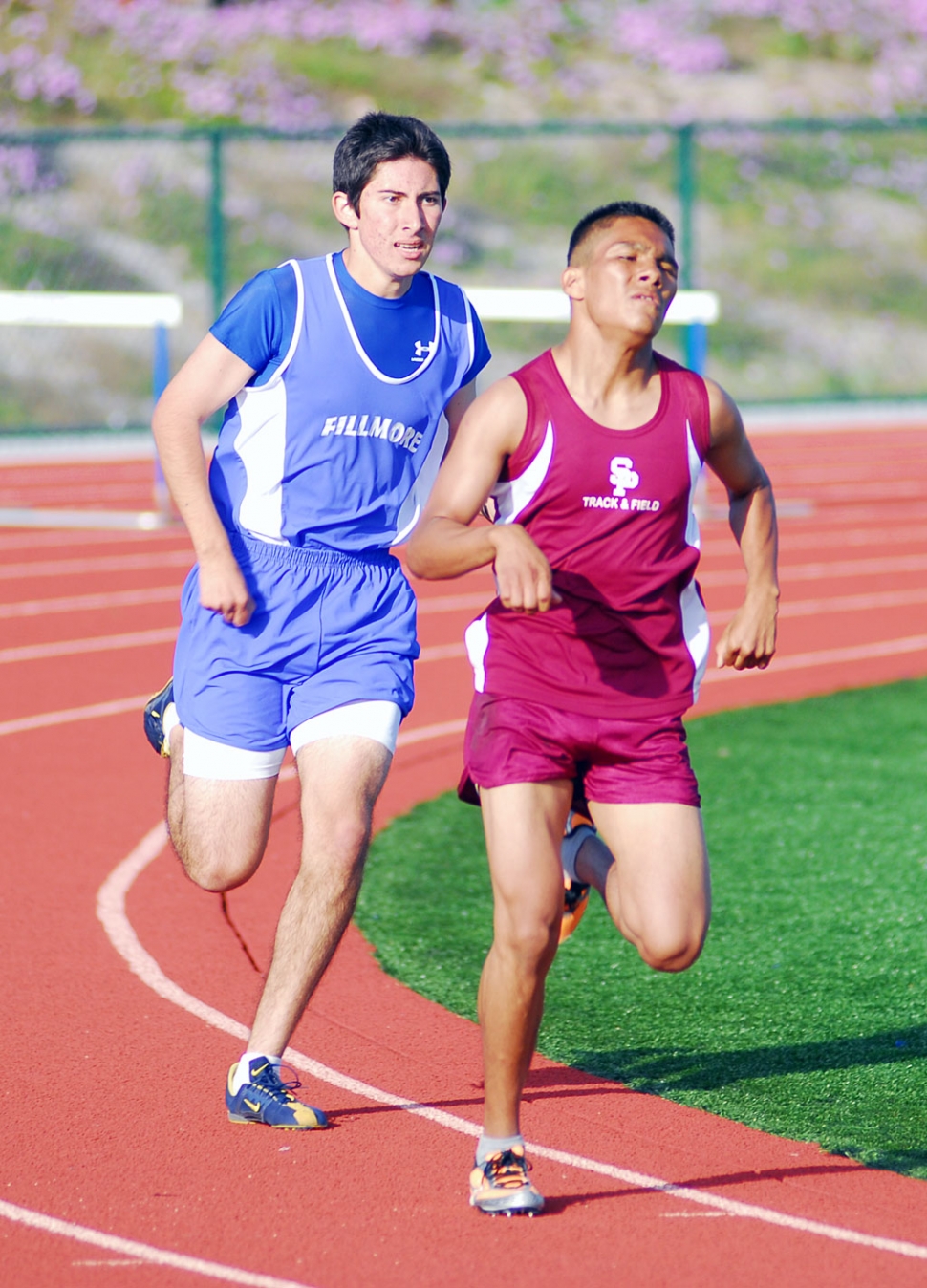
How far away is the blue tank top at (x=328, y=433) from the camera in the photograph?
14.2 ft

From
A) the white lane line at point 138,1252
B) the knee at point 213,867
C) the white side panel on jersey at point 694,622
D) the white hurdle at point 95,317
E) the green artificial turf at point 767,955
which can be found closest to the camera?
the white lane line at point 138,1252

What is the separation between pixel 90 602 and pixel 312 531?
7786 millimetres

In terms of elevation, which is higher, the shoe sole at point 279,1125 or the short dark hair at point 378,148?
the short dark hair at point 378,148

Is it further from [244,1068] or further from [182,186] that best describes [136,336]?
[244,1068]

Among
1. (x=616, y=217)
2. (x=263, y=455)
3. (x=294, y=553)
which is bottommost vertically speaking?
(x=294, y=553)

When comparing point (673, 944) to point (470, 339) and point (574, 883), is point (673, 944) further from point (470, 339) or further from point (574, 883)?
point (470, 339)

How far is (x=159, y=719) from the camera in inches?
192

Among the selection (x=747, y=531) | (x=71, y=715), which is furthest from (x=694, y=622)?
(x=71, y=715)

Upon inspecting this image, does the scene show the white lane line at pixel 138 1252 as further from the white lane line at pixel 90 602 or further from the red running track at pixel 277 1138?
the white lane line at pixel 90 602

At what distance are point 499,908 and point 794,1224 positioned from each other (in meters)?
0.89

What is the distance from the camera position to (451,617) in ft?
38.2

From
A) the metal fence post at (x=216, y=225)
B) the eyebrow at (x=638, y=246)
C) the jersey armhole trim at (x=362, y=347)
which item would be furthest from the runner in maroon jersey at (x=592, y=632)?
the metal fence post at (x=216, y=225)

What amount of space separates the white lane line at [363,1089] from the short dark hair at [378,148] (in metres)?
2.18

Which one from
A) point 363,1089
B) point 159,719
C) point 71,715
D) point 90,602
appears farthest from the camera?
point 90,602
